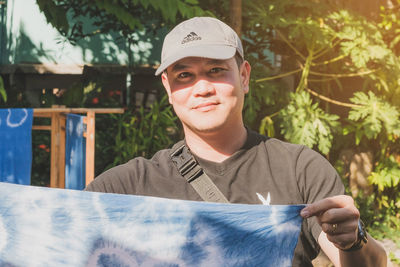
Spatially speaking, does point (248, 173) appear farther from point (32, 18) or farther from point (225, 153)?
point (32, 18)

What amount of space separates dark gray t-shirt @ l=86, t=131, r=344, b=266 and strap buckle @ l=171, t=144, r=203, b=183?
0.08 feet

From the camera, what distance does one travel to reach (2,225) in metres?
1.68

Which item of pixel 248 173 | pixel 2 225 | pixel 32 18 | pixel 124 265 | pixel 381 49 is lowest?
pixel 124 265

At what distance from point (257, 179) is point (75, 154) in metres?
3.76

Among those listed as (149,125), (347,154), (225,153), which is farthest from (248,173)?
(149,125)

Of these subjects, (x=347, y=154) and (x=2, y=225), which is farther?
(x=347, y=154)

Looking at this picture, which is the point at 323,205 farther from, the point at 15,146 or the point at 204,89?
the point at 15,146

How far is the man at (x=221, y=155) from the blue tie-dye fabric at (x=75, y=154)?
3.41 metres

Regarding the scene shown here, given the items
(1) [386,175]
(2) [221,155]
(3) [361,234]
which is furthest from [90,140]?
(1) [386,175]

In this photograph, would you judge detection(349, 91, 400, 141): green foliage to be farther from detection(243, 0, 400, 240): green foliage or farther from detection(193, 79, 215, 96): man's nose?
detection(193, 79, 215, 96): man's nose

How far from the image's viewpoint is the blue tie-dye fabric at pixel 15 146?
5039mm

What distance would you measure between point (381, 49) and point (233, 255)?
475 centimetres

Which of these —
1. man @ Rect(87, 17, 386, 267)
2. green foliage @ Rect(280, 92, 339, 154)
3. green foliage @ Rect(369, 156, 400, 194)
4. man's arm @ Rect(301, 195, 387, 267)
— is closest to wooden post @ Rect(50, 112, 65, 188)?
green foliage @ Rect(280, 92, 339, 154)

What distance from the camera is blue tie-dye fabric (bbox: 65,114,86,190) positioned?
17.4 feet
